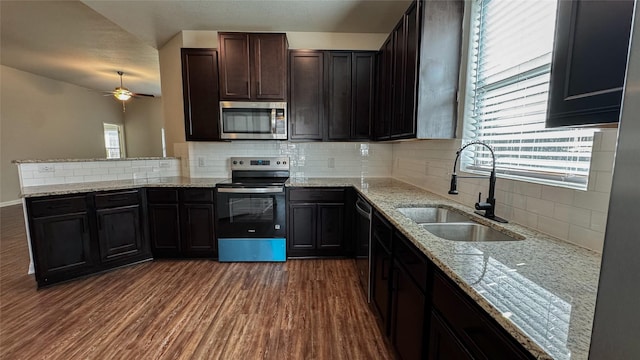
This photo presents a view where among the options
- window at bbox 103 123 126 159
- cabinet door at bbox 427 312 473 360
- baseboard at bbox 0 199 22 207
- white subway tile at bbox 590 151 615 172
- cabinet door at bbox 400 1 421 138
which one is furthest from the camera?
window at bbox 103 123 126 159

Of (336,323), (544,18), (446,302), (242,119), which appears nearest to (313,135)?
(242,119)

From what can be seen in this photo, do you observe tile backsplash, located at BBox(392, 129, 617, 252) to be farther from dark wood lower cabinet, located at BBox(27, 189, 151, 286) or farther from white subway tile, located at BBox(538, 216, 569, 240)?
dark wood lower cabinet, located at BBox(27, 189, 151, 286)

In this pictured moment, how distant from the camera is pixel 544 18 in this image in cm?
136

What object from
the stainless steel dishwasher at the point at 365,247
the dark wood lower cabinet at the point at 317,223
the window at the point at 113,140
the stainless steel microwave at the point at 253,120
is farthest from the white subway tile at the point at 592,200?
the window at the point at 113,140

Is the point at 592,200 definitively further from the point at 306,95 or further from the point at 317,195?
the point at 306,95

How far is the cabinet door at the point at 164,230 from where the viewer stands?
119 inches

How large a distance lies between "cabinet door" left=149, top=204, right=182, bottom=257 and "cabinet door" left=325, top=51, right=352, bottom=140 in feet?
6.80

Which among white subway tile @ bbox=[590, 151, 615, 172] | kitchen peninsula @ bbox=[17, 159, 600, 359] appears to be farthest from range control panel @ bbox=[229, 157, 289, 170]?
white subway tile @ bbox=[590, 151, 615, 172]

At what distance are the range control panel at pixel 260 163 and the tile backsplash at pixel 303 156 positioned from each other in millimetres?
113

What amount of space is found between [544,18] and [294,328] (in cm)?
245

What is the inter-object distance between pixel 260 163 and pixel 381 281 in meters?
2.18

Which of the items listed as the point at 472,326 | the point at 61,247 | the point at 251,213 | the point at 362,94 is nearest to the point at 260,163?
the point at 251,213

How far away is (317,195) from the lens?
3.03 metres

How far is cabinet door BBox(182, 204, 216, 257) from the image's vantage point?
3.03m
